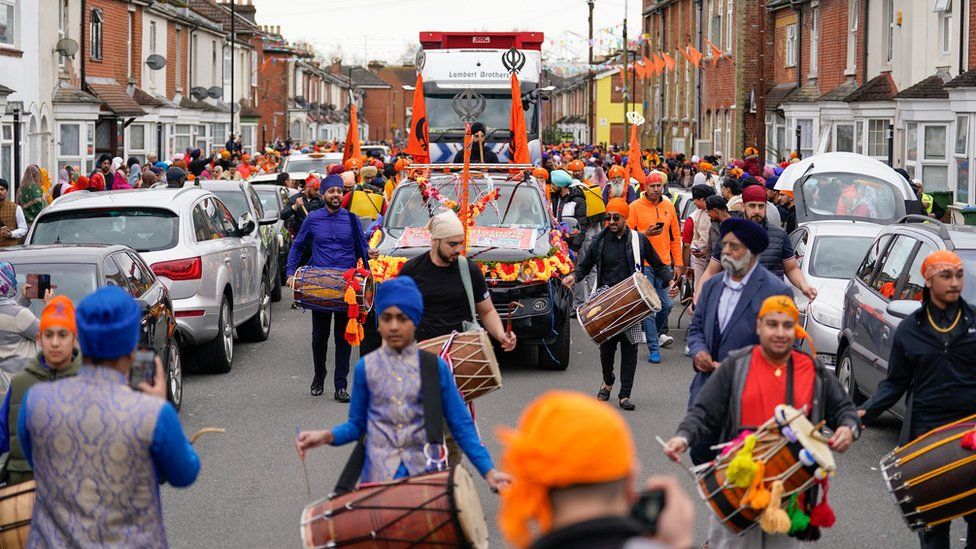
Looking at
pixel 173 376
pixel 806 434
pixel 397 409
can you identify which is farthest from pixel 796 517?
pixel 173 376

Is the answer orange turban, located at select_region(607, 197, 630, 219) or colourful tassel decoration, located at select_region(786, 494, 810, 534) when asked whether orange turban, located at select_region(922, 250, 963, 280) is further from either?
orange turban, located at select_region(607, 197, 630, 219)

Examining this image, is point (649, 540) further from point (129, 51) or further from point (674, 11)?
point (674, 11)

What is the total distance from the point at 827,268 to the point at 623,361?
3.27 m

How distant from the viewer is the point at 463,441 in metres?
5.87

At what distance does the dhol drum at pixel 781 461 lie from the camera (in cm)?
580

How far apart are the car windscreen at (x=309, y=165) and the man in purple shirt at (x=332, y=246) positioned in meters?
19.8

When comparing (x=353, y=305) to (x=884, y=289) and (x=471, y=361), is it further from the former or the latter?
(x=471, y=361)

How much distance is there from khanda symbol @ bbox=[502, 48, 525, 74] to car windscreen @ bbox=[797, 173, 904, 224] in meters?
6.85

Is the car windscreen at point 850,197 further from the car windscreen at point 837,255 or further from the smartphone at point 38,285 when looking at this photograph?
the smartphone at point 38,285

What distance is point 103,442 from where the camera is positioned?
4.68 metres

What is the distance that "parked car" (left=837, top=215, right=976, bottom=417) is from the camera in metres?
10.1

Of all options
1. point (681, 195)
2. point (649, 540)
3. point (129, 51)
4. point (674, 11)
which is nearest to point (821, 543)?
point (649, 540)

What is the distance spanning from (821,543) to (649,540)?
5.50 meters

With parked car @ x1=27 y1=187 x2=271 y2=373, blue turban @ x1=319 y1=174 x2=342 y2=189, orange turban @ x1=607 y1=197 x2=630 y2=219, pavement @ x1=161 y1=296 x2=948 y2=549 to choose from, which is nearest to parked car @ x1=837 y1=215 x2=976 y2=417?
pavement @ x1=161 y1=296 x2=948 y2=549
